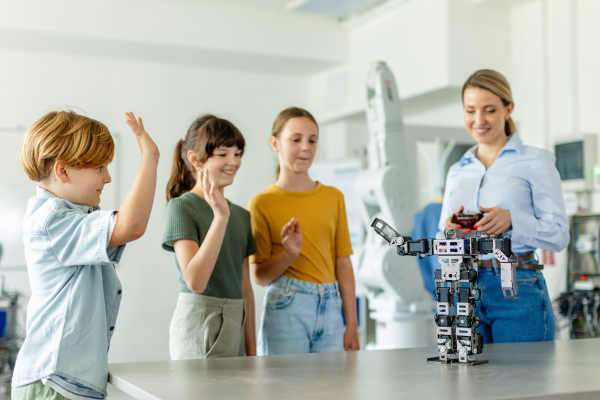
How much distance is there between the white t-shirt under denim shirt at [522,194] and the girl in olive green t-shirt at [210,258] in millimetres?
608

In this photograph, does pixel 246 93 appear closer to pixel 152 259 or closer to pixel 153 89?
pixel 153 89

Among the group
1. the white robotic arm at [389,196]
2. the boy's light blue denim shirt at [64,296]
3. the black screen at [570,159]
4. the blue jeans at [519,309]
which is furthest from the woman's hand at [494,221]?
the black screen at [570,159]

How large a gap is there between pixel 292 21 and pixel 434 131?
1800mm

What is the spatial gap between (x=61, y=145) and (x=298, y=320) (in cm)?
89

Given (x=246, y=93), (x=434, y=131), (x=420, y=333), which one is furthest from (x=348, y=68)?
(x=420, y=333)

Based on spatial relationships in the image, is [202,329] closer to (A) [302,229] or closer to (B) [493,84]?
(A) [302,229]

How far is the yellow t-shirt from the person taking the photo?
1966mm

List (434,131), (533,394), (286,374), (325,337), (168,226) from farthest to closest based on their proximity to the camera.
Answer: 1. (434,131)
2. (325,337)
3. (168,226)
4. (286,374)
5. (533,394)

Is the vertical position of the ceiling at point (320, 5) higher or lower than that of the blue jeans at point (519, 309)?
higher

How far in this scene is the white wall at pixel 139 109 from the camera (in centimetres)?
534

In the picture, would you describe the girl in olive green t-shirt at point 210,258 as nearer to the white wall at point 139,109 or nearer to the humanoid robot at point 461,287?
the humanoid robot at point 461,287

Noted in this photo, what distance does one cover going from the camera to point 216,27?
5.35 metres

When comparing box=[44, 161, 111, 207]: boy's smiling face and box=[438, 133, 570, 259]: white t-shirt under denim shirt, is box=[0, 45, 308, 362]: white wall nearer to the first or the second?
box=[438, 133, 570, 259]: white t-shirt under denim shirt

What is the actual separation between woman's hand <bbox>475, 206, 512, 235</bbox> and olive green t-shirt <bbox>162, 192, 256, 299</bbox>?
69cm
